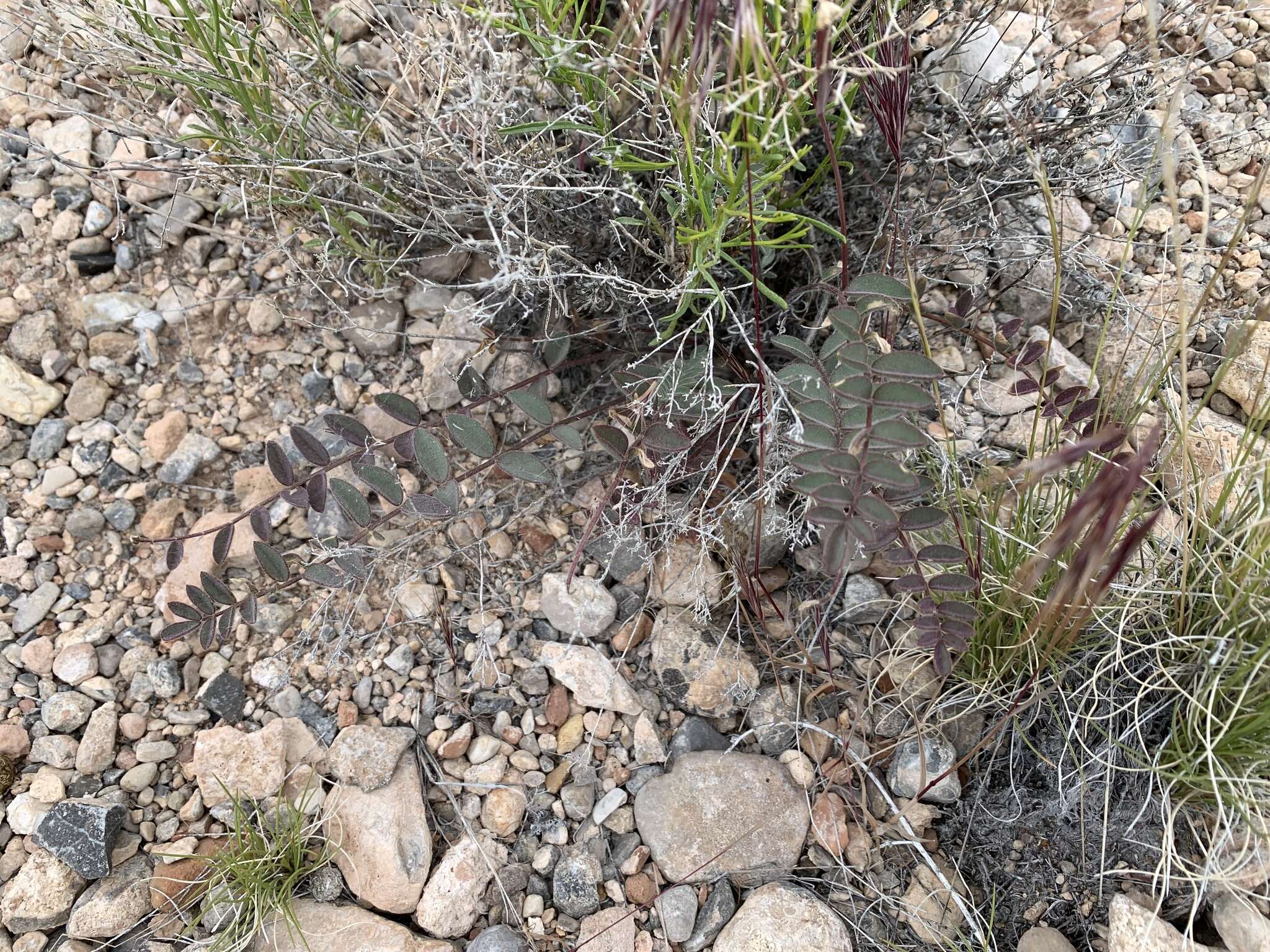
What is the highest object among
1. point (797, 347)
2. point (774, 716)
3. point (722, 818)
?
point (797, 347)

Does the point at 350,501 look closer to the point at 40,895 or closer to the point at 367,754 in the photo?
the point at 367,754

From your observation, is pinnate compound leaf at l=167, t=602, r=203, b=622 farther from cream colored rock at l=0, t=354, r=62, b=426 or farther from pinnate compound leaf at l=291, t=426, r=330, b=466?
cream colored rock at l=0, t=354, r=62, b=426

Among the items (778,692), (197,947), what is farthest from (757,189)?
(197,947)

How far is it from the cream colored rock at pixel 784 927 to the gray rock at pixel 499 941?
367 mm

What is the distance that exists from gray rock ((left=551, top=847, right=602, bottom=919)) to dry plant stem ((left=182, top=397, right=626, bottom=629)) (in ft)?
2.51

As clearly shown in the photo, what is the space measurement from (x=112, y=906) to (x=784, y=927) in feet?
4.11

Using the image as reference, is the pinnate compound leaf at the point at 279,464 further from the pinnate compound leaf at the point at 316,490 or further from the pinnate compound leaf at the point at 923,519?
the pinnate compound leaf at the point at 923,519

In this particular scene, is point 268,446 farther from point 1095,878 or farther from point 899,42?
point 1095,878

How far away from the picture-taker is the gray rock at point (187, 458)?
2.11 metres

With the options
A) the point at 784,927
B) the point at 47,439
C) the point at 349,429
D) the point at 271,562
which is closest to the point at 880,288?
the point at 349,429

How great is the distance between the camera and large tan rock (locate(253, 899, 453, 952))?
1.65m

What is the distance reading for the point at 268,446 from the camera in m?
1.74

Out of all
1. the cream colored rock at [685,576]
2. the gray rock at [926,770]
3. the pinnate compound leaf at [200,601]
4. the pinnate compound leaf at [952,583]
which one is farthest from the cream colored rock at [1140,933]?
the pinnate compound leaf at [200,601]

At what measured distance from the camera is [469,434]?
5.76 feet
